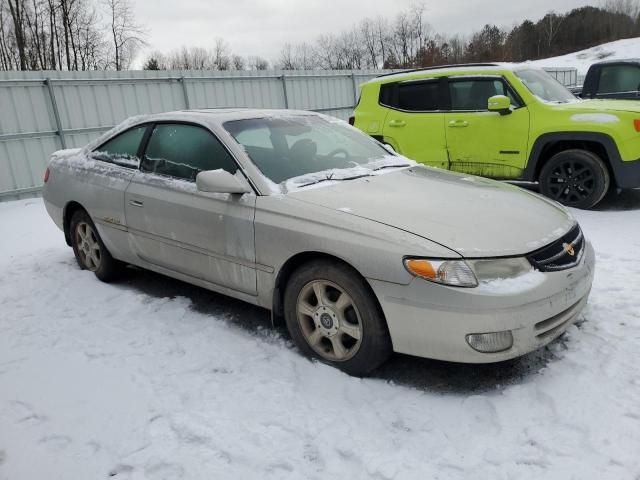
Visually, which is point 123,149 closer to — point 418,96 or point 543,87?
point 418,96

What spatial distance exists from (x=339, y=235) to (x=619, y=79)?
872cm

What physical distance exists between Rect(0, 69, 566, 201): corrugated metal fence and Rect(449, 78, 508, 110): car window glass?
23.3 ft

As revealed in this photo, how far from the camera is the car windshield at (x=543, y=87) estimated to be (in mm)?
6500

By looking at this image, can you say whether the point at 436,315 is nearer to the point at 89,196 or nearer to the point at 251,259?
the point at 251,259

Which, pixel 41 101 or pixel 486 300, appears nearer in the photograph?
pixel 486 300

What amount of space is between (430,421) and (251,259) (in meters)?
1.42

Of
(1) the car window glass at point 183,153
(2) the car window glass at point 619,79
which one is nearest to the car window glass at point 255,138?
(1) the car window glass at point 183,153

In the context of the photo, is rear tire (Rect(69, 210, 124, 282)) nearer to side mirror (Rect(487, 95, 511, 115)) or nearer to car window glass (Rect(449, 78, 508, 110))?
side mirror (Rect(487, 95, 511, 115))


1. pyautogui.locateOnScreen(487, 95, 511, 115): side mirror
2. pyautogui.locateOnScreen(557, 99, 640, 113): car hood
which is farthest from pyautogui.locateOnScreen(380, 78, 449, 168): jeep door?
pyautogui.locateOnScreen(557, 99, 640, 113): car hood

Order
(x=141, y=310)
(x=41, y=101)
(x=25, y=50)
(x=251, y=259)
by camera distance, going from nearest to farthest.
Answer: (x=251, y=259), (x=141, y=310), (x=41, y=101), (x=25, y=50)

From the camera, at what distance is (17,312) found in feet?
13.1

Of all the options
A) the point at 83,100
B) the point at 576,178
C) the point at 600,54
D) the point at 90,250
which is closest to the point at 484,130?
the point at 576,178

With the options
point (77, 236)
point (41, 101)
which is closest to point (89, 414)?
point (77, 236)

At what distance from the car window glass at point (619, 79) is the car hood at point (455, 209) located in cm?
724
